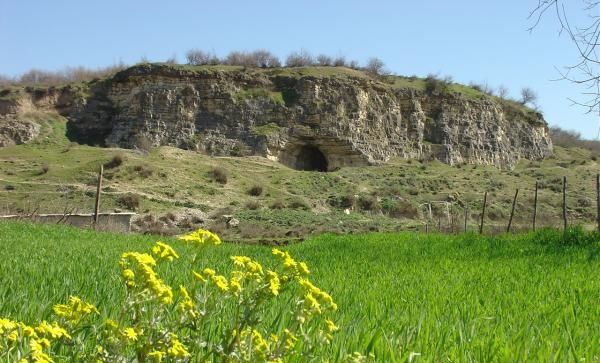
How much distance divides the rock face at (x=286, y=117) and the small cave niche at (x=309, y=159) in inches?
4.0

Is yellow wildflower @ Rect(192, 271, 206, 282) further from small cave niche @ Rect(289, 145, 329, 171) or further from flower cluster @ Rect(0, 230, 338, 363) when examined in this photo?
small cave niche @ Rect(289, 145, 329, 171)

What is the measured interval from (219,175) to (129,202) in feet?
36.1

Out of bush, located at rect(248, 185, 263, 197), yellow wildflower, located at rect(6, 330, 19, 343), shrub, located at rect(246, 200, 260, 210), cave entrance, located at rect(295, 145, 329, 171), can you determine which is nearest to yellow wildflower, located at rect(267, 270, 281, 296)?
yellow wildflower, located at rect(6, 330, 19, 343)

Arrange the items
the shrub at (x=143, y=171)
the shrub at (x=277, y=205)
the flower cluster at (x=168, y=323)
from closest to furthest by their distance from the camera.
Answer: the flower cluster at (x=168, y=323), the shrub at (x=277, y=205), the shrub at (x=143, y=171)

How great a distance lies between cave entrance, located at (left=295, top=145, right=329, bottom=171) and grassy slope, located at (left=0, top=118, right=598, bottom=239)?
5.60 m

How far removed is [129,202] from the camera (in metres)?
34.6

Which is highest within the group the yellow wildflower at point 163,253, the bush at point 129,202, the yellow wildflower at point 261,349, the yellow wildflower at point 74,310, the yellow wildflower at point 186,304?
the yellow wildflower at point 163,253

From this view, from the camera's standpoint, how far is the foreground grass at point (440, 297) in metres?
2.49

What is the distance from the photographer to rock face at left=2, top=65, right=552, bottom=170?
179 ft

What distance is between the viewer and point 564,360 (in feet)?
7.36

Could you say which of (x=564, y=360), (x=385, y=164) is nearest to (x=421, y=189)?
(x=385, y=164)

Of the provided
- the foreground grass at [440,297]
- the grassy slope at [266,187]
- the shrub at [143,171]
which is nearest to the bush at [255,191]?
the grassy slope at [266,187]

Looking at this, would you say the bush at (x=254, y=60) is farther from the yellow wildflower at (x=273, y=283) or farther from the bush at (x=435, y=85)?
the yellow wildflower at (x=273, y=283)

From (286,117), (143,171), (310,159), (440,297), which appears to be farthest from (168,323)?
(310,159)
